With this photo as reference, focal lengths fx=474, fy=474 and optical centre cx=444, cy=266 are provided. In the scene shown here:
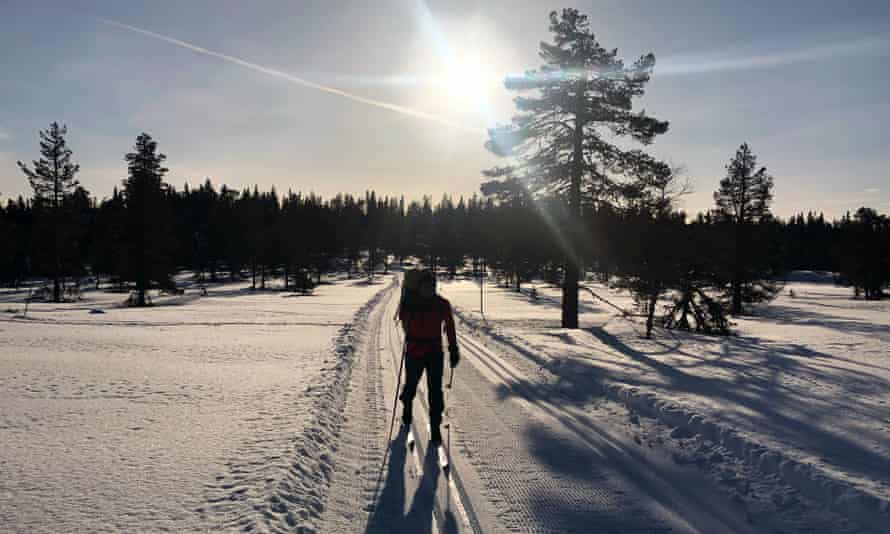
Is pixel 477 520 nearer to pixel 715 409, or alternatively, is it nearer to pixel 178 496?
pixel 178 496

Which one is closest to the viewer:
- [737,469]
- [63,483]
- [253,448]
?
[63,483]

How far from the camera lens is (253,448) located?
5820 millimetres

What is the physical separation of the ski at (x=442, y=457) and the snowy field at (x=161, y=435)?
1.33 m

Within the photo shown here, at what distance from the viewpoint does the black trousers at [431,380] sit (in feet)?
20.3

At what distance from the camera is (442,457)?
18.5 ft

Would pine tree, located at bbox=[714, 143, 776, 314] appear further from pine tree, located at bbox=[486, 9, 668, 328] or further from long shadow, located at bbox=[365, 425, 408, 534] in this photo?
long shadow, located at bbox=[365, 425, 408, 534]

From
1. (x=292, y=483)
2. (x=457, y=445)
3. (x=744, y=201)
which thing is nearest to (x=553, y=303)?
(x=744, y=201)

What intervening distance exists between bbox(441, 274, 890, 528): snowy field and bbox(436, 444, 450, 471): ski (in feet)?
10.5

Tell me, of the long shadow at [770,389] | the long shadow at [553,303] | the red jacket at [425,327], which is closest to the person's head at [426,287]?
the red jacket at [425,327]

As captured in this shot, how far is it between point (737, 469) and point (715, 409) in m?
2.08

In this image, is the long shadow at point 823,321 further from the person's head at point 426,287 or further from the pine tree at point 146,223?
the pine tree at point 146,223

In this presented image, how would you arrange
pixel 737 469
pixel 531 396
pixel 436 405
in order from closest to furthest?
pixel 737 469
pixel 436 405
pixel 531 396

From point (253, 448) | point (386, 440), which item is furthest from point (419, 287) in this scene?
point (253, 448)

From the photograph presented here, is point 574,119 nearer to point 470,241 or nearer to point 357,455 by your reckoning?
point 357,455
